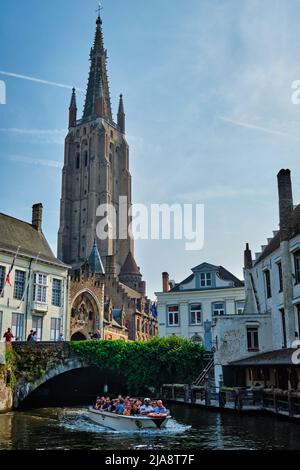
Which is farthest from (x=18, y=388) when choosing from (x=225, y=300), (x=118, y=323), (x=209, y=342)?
(x=118, y=323)

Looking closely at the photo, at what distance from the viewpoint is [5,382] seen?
1303 inches

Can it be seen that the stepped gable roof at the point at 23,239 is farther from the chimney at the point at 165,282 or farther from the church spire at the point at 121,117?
the church spire at the point at 121,117

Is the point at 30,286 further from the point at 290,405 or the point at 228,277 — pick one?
the point at 290,405

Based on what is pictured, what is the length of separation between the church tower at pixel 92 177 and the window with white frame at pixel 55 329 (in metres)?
50.4

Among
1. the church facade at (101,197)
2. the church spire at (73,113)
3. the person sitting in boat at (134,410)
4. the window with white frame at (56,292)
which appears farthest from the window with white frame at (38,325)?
the church spire at (73,113)

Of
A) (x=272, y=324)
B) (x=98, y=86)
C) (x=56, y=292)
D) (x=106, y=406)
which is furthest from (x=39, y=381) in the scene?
(x=98, y=86)

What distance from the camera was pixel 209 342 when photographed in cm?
4538

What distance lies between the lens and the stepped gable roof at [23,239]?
41219mm

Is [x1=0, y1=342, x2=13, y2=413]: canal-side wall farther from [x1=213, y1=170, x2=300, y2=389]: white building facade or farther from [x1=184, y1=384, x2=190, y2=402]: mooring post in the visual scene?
[x1=213, y1=170, x2=300, y2=389]: white building facade

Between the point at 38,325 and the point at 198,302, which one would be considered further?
the point at 198,302

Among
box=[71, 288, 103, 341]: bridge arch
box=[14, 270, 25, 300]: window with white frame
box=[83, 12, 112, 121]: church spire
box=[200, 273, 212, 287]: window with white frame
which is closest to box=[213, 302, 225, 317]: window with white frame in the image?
box=[200, 273, 212, 287]: window with white frame

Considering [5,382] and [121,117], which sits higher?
[121,117]

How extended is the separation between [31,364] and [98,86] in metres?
94.4

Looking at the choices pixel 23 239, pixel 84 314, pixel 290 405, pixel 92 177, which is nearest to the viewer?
pixel 290 405
